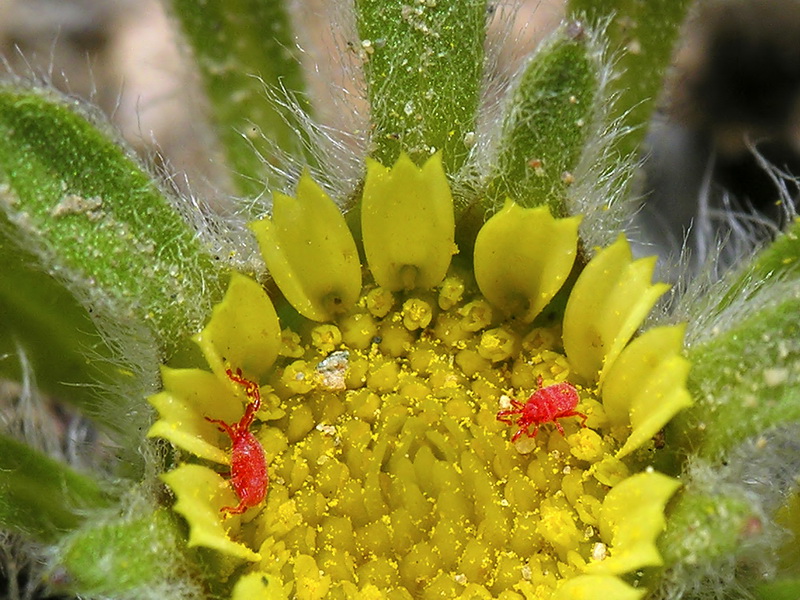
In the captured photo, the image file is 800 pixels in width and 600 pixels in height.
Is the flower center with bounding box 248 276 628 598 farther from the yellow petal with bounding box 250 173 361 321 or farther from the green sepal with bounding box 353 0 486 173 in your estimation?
the green sepal with bounding box 353 0 486 173

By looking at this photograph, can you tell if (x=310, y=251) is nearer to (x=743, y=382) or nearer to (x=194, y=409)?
(x=194, y=409)


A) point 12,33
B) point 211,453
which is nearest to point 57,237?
point 211,453

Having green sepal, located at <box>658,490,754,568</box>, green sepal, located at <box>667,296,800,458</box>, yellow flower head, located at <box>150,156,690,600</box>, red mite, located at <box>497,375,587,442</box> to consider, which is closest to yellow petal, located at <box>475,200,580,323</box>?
yellow flower head, located at <box>150,156,690,600</box>

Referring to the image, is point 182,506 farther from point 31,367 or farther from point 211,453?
point 31,367

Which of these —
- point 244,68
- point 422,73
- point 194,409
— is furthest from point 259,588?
point 244,68

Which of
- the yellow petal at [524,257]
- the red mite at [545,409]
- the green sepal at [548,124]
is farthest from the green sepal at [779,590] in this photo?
the green sepal at [548,124]

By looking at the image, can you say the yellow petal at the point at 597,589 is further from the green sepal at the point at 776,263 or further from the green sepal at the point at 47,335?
the green sepal at the point at 47,335
